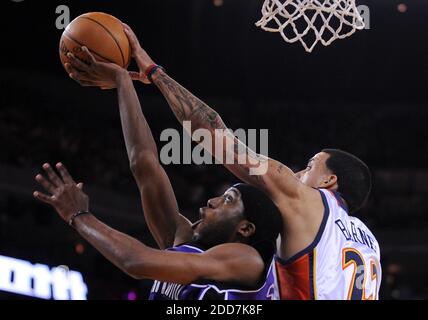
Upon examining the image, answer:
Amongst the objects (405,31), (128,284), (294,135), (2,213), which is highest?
(405,31)

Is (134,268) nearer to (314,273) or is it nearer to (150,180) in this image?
(314,273)

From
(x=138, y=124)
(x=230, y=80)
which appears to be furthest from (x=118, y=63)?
(x=230, y=80)

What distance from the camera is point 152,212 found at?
342cm

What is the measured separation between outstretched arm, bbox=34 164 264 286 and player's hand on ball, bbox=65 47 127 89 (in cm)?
57

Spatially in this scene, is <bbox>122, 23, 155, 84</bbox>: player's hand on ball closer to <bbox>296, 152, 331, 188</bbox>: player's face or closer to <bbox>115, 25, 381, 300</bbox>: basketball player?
<bbox>115, 25, 381, 300</bbox>: basketball player

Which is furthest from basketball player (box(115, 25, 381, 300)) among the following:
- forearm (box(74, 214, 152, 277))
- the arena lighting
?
the arena lighting

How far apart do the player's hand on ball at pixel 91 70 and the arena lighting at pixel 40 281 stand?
4.85 meters

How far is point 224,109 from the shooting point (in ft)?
43.2

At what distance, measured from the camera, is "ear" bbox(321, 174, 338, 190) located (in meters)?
3.30

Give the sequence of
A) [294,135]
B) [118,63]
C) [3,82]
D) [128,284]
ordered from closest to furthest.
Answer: [118,63], [128,284], [3,82], [294,135]

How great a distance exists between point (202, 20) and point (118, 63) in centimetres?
843

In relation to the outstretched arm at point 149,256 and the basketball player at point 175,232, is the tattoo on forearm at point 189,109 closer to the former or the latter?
the basketball player at point 175,232

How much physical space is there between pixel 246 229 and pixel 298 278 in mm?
300
